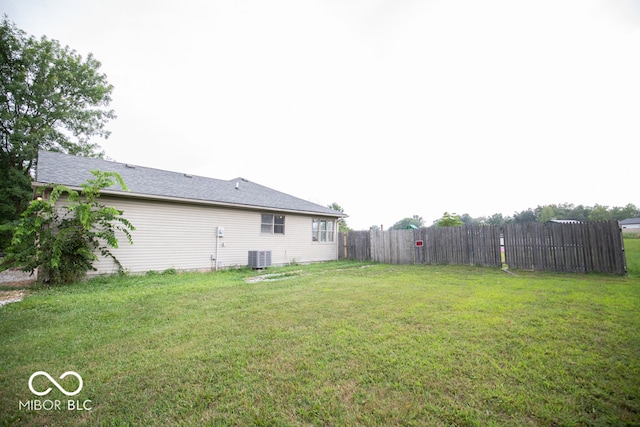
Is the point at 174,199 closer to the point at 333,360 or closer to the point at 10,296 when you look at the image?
the point at 10,296

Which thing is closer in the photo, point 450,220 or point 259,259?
point 259,259

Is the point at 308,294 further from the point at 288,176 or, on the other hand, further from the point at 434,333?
the point at 288,176

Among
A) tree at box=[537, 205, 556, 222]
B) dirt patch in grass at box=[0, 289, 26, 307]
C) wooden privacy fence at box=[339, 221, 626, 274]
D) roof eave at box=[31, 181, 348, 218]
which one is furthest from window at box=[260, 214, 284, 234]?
tree at box=[537, 205, 556, 222]

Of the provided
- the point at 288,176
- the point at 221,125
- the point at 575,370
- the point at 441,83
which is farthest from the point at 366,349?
the point at 288,176

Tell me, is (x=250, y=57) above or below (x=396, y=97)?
above

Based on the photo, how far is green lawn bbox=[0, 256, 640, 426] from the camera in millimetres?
1831

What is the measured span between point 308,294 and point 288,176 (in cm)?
2798

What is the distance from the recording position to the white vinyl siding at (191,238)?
825cm

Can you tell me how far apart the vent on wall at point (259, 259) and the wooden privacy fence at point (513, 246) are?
5842 millimetres

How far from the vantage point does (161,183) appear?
9.76 meters

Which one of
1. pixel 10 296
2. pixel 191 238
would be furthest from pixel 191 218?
pixel 10 296

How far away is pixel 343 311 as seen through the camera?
4254 mm

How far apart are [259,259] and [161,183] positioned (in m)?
4.87

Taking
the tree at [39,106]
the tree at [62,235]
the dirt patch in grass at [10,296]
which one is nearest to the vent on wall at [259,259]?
the tree at [62,235]
